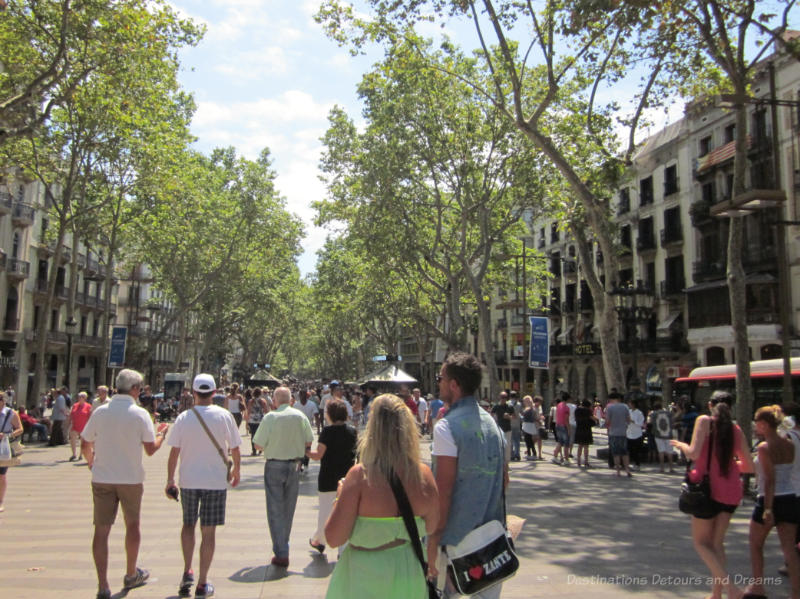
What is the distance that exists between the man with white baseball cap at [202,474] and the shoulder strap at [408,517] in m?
2.83

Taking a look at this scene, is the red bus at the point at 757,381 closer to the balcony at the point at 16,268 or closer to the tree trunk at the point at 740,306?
the tree trunk at the point at 740,306

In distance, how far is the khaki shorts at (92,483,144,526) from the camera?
5.23 m

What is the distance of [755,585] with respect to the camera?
5281 mm

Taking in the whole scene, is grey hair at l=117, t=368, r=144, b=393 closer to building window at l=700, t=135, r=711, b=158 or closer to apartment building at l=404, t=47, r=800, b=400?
apartment building at l=404, t=47, r=800, b=400

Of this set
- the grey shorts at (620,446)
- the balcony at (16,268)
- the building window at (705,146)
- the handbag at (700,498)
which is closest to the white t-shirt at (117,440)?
the handbag at (700,498)

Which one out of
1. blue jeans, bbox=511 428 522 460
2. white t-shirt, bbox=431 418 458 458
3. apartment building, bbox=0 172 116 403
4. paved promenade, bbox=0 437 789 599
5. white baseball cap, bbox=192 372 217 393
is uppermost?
apartment building, bbox=0 172 116 403

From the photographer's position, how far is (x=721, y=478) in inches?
201

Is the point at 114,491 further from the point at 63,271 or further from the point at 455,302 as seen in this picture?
the point at 63,271

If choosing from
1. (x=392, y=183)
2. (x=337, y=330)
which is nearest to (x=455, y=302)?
(x=392, y=183)

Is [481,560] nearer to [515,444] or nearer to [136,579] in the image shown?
[136,579]

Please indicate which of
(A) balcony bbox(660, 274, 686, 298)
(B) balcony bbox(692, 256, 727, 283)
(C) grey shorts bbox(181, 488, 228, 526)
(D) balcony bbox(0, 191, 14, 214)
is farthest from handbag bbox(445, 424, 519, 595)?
(D) balcony bbox(0, 191, 14, 214)

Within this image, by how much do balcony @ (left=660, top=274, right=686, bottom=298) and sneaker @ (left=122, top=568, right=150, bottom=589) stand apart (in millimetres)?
35311

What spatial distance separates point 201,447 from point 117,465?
663mm

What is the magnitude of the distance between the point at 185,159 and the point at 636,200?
1078 inches
